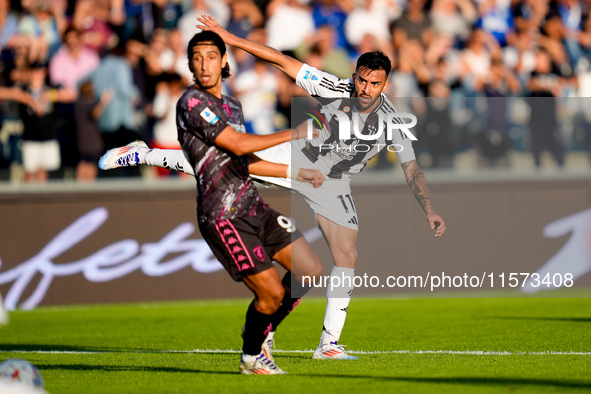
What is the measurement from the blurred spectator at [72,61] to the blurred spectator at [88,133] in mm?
444

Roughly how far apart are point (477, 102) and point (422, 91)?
0.87 m

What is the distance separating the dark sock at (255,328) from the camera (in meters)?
7.52

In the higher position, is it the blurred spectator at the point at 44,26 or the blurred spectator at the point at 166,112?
the blurred spectator at the point at 44,26

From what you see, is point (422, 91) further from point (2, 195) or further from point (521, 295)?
point (2, 195)

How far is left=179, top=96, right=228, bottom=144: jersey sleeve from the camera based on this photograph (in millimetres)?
7180

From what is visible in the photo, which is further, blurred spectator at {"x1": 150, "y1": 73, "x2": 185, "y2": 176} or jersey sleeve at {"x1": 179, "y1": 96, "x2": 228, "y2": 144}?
blurred spectator at {"x1": 150, "y1": 73, "x2": 185, "y2": 176}

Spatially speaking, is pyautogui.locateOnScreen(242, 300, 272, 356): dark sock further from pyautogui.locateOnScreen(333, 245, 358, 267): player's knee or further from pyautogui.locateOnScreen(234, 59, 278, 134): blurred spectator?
pyautogui.locateOnScreen(234, 59, 278, 134): blurred spectator

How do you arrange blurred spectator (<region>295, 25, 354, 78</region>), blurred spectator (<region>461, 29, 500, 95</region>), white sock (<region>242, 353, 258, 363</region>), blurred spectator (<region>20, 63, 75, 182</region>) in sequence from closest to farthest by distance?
white sock (<region>242, 353, 258, 363</region>) → blurred spectator (<region>20, 63, 75, 182</region>) → blurred spectator (<region>295, 25, 354, 78</region>) → blurred spectator (<region>461, 29, 500, 95</region>)

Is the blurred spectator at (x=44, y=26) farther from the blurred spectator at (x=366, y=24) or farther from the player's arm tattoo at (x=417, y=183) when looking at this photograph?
the player's arm tattoo at (x=417, y=183)

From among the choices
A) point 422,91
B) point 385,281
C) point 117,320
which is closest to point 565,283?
point 385,281

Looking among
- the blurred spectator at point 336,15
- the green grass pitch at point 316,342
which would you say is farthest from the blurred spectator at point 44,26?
the blurred spectator at point 336,15

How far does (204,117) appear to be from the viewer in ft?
23.6

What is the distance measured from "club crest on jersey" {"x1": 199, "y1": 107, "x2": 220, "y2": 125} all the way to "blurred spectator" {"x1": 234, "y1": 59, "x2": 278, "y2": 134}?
675cm

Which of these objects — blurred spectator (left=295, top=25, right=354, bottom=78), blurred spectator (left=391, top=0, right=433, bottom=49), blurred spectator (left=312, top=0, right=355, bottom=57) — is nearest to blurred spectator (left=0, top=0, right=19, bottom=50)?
blurred spectator (left=295, top=25, right=354, bottom=78)
